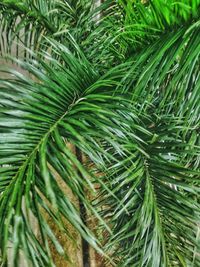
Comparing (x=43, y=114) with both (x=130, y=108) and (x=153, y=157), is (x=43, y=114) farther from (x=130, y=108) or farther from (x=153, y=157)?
(x=153, y=157)

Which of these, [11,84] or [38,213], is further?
[11,84]

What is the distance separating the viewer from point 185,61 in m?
0.72

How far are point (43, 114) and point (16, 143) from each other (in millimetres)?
96

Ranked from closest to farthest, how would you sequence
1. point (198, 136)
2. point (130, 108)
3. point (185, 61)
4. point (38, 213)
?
point (38, 213), point (185, 61), point (130, 108), point (198, 136)

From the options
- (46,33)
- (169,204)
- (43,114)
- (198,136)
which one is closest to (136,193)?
(169,204)

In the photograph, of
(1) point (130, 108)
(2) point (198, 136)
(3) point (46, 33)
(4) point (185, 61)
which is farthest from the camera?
(3) point (46, 33)

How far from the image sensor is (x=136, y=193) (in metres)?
0.95

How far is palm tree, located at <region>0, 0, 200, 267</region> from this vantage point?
616mm

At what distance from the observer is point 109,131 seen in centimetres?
73

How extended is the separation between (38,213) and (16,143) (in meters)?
0.15

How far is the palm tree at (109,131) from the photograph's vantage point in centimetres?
62

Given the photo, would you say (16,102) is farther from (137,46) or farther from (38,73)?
(137,46)

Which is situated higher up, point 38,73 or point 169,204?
point 38,73

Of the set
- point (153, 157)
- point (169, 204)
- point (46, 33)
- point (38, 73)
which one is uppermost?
point (46, 33)
